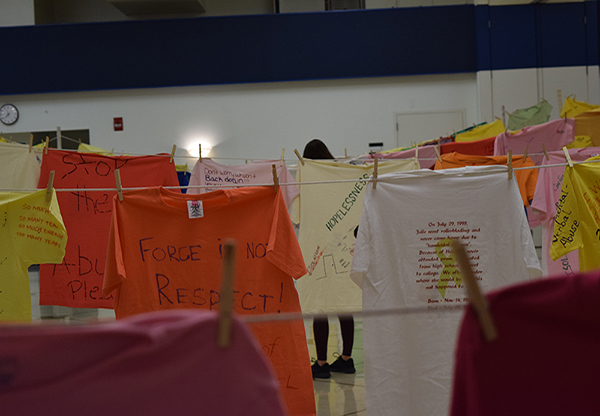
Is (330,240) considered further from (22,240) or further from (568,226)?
(22,240)

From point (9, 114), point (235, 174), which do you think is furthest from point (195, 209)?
point (9, 114)

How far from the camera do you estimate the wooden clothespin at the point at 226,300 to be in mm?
845

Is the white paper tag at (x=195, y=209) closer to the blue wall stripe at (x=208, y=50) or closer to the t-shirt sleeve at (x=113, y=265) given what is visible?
the t-shirt sleeve at (x=113, y=265)

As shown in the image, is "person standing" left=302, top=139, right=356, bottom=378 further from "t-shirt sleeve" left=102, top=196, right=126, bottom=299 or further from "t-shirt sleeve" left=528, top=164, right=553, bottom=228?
"t-shirt sleeve" left=102, top=196, right=126, bottom=299

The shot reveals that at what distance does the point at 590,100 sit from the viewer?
10.8 meters

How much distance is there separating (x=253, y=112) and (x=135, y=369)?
34.1 feet

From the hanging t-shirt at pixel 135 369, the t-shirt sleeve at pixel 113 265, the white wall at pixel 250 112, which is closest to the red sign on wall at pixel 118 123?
the white wall at pixel 250 112

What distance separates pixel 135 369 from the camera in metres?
0.87

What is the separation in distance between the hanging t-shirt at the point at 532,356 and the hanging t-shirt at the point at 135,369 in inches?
13.7

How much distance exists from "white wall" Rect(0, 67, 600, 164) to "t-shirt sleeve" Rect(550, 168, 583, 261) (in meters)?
8.30

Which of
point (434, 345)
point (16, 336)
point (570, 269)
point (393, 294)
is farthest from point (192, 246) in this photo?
point (570, 269)

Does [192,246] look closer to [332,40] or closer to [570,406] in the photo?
[570,406]

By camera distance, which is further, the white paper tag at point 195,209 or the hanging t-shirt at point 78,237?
the hanging t-shirt at point 78,237

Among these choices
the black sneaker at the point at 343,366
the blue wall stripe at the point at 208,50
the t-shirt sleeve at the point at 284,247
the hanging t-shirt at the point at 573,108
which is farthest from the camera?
the blue wall stripe at the point at 208,50
